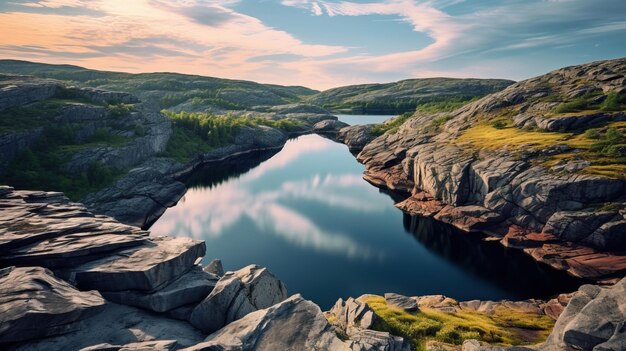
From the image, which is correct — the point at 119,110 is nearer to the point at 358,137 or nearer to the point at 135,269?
the point at 135,269

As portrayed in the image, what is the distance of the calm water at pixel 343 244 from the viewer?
47.5m

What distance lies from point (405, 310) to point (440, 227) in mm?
39906

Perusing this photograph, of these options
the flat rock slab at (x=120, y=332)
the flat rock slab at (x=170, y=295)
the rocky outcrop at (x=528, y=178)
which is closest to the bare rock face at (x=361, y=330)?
the flat rock slab at (x=120, y=332)

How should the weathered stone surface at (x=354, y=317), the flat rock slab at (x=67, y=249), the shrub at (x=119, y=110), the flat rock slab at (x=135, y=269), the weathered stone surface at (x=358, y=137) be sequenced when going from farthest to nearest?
1. the weathered stone surface at (x=358, y=137)
2. the shrub at (x=119, y=110)
3. the flat rock slab at (x=67, y=249)
4. the flat rock slab at (x=135, y=269)
5. the weathered stone surface at (x=354, y=317)

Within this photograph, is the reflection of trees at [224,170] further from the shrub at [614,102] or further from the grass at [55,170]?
the shrub at [614,102]

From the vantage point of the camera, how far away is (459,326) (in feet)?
95.8

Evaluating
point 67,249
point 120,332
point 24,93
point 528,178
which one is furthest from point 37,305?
point 24,93

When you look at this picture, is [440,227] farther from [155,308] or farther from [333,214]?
[155,308]

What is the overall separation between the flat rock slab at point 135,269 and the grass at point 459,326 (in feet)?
58.4

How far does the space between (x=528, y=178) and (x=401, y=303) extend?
140ft

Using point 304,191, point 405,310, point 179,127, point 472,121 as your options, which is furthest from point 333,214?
point 179,127

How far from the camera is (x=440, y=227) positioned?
67.4 metres

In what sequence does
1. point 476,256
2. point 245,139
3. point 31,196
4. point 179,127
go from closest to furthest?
1. point 31,196
2. point 476,256
3. point 179,127
4. point 245,139

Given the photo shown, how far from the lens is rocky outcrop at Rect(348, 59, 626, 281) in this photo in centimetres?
5059
